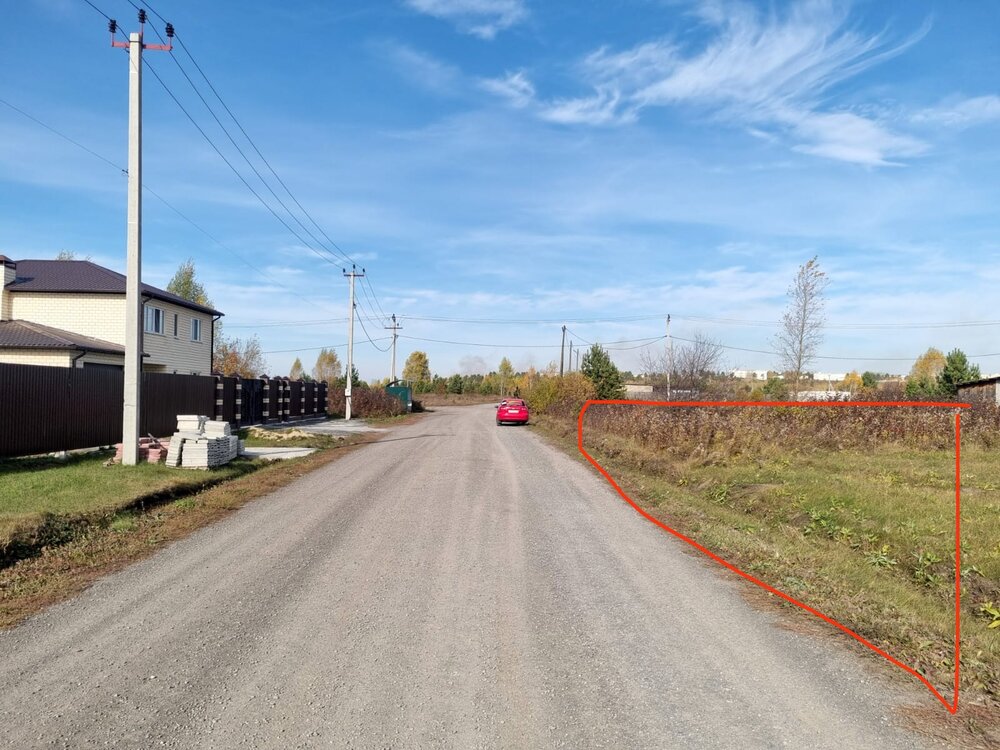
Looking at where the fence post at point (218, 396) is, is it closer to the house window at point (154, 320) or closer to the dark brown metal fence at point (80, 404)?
the dark brown metal fence at point (80, 404)

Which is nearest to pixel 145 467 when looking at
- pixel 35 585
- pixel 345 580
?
pixel 35 585

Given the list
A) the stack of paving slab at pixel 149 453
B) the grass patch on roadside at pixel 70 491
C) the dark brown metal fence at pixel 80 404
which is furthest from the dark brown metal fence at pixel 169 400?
the grass patch on roadside at pixel 70 491

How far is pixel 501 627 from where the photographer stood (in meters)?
5.35

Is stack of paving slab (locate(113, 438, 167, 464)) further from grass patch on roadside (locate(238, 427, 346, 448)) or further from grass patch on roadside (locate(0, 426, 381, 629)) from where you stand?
grass patch on roadside (locate(238, 427, 346, 448))

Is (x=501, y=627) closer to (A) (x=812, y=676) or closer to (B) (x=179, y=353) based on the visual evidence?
(A) (x=812, y=676)

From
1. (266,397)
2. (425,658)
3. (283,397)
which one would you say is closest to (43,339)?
(266,397)

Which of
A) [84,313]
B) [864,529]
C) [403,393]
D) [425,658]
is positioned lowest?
[864,529]

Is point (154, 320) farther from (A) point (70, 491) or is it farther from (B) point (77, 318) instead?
(A) point (70, 491)

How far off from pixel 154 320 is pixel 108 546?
25.5 meters

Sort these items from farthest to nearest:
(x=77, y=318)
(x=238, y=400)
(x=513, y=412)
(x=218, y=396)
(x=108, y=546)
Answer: (x=513, y=412) < (x=77, y=318) < (x=238, y=400) < (x=218, y=396) < (x=108, y=546)

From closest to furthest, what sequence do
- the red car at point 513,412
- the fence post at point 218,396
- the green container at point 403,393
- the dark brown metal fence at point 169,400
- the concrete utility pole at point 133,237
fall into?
the concrete utility pole at point 133,237 < the dark brown metal fence at point 169,400 < the fence post at point 218,396 < the red car at point 513,412 < the green container at point 403,393

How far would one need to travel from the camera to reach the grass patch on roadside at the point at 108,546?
6.08 meters

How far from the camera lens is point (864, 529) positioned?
995 centimetres

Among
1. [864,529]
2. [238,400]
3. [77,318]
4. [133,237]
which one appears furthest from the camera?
[77,318]
